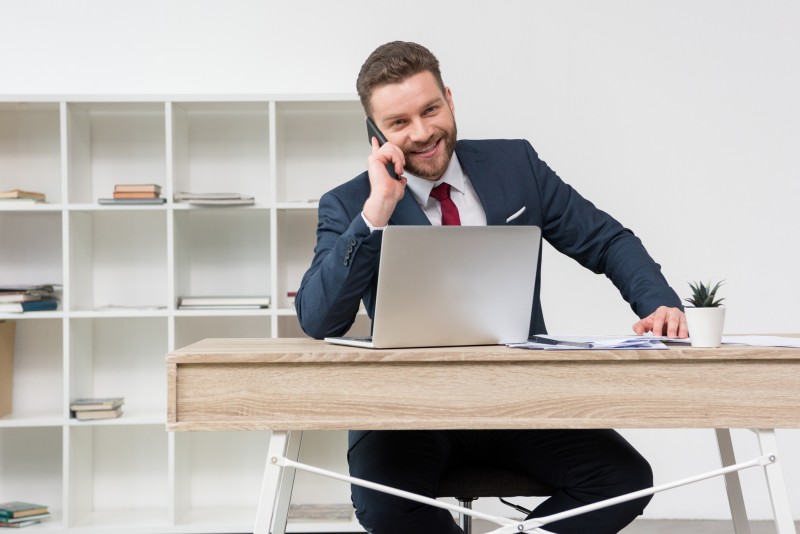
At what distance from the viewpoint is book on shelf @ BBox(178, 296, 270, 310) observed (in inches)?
133

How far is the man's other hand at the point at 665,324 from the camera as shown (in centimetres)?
168

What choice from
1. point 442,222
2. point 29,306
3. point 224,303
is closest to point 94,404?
point 29,306

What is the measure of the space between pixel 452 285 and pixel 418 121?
2.20 feet

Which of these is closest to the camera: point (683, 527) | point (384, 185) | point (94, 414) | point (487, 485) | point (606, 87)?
point (384, 185)

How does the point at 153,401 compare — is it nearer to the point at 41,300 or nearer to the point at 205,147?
the point at 41,300

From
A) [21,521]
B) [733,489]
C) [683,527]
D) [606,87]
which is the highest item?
[606,87]

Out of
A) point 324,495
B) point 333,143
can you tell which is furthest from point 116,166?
point 324,495

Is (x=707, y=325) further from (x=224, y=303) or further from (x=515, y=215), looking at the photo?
(x=224, y=303)

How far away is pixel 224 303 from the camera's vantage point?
11.1 feet

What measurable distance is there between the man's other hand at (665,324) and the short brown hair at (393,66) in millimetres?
756

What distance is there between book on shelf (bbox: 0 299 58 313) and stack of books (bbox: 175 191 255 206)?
26.7 inches

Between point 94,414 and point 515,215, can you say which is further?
point 94,414

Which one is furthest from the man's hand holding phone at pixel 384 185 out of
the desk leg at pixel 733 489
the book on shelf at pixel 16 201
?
the book on shelf at pixel 16 201

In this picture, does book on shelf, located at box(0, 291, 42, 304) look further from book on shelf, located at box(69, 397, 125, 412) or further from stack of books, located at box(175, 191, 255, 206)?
stack of books, located at box(175, 191, 255, 206)
